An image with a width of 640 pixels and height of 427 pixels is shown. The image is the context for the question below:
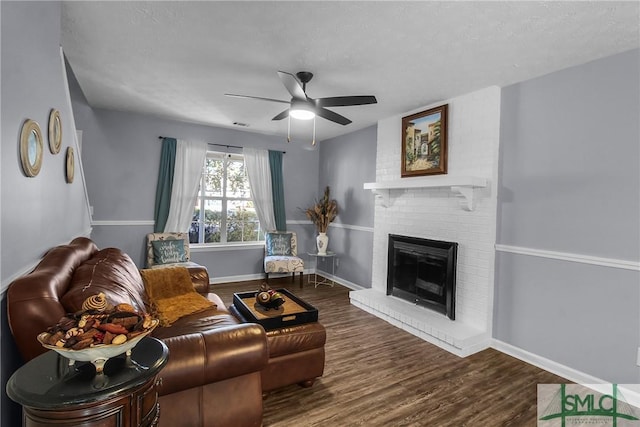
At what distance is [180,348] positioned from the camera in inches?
61.2

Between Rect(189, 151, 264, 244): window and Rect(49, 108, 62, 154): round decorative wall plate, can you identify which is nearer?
Rect(49, 108, 62, 154): round decorative wall plate

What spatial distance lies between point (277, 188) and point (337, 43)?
359 centimetres

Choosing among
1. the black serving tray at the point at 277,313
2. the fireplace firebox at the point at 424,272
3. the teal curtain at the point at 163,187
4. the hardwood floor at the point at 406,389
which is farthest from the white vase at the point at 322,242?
the black serving tray at the point at 277,313

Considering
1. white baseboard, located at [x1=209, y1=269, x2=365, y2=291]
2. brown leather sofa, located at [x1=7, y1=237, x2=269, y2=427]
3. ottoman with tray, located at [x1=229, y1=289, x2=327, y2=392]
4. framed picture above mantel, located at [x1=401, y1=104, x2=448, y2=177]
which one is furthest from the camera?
white baseboard, located at [x1=209, y1=269, x2=365, y2=291]

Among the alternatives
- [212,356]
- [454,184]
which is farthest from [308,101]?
[212,356]

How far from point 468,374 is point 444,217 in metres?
1.70

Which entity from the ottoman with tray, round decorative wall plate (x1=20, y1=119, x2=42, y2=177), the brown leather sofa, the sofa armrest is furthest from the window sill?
the sofa armrest

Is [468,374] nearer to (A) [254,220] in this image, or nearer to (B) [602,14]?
(B) [602,14]

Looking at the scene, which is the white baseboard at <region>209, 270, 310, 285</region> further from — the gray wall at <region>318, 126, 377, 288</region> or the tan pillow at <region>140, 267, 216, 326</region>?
the tan pillow at <region>140, 267, 216, 326</region>

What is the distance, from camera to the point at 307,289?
528cm

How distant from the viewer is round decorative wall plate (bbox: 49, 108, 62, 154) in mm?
2012

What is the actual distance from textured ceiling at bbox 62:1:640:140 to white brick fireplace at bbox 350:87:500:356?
0.40 m

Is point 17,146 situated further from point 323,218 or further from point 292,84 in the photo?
point 323,218

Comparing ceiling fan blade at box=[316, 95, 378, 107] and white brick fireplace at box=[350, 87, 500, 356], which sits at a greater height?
ceiling fan blade at box=[316, 95, 378, 107]
